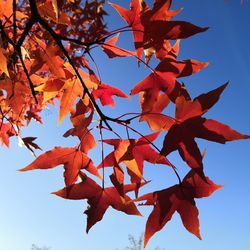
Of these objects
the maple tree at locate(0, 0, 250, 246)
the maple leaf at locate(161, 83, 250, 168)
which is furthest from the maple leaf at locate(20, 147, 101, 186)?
the maple leaf at locate(161, 83, 250, 168)

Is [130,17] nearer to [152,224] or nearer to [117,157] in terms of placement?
[117,157]

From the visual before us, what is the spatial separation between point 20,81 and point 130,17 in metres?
0.46

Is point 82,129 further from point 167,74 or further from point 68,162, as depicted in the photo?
point 167,74

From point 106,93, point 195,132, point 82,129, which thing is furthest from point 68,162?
point 195,132

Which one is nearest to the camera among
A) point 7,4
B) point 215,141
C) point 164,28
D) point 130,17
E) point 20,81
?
point 215,141

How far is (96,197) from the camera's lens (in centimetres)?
103

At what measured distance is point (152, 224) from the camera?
92cm

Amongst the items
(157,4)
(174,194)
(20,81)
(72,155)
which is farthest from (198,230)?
(20,81)

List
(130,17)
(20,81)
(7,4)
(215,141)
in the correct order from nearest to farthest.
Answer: (215,141), (130,17), (7,4), (20,81)

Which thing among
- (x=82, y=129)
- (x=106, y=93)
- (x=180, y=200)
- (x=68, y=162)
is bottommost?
(x=180, y=200)

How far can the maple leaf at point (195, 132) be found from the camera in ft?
2.62

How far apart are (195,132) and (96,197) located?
0.36 m

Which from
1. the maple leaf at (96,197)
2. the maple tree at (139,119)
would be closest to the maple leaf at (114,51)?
the maple tree at (139,119)

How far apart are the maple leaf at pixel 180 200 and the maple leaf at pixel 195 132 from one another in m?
0.15
